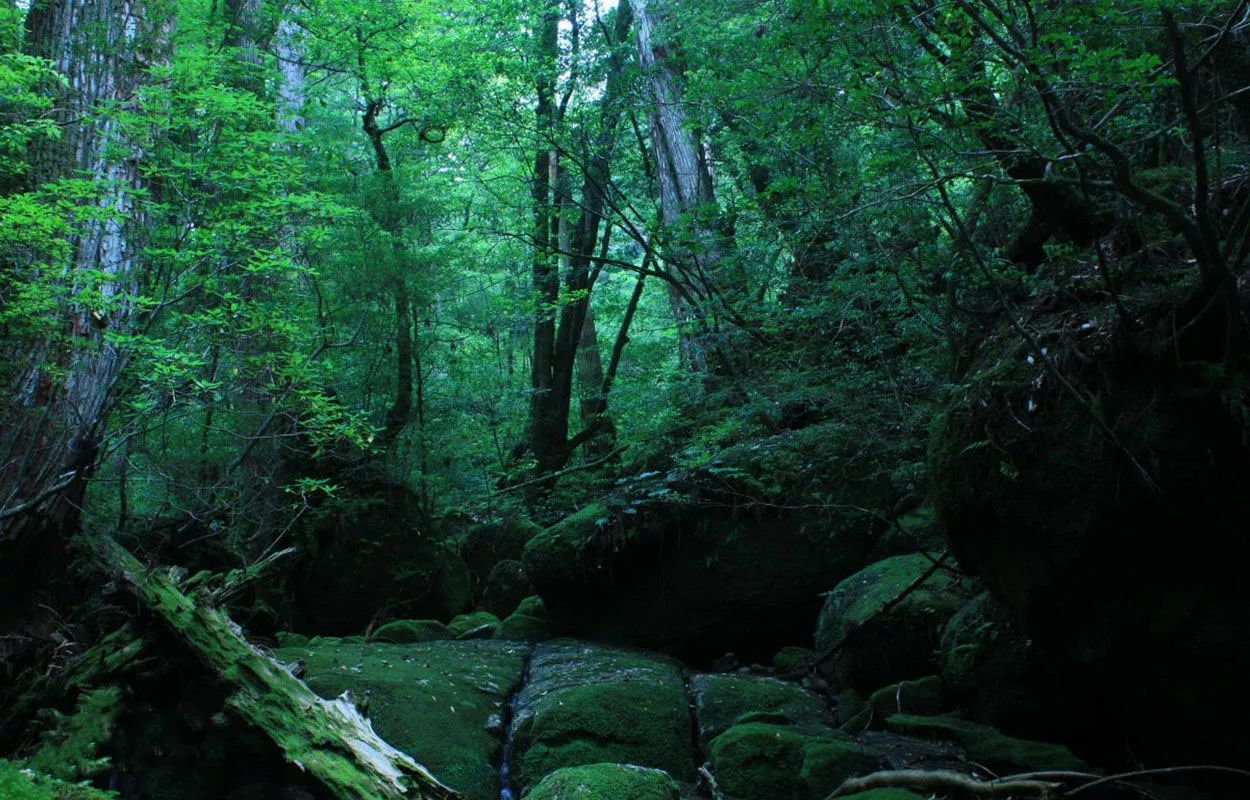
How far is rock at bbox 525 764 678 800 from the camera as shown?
4.16m

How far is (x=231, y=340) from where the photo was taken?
8031 mm

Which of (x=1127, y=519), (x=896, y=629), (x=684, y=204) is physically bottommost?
(x=896, y=629)

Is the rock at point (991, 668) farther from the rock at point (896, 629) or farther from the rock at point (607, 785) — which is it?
the rock at point (607, 785)

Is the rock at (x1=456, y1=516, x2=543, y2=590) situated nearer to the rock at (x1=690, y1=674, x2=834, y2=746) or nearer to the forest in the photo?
the forest

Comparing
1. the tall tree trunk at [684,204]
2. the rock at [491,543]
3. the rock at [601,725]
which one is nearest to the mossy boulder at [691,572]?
the rock at [601,725]

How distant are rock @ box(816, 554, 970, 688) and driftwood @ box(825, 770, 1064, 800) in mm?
2155

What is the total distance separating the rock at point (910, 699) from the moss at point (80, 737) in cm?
512

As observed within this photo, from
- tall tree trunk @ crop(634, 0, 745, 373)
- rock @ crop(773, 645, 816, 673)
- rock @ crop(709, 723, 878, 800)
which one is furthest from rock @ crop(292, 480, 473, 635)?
rock @ crop(709, 723, 878, 800)

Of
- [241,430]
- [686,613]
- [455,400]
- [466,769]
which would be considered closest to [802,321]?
[686,613]

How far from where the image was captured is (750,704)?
6.49 meters

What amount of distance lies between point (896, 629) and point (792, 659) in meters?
1.68

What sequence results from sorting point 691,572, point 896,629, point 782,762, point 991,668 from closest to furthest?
point 782,762 < point 991,668 < point 896,629 < point 691,572

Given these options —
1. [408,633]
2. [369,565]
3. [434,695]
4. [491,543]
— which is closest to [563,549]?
[408,633]

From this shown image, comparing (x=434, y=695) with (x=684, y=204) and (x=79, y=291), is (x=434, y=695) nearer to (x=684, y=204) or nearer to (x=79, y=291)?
(x=79, y=291)
